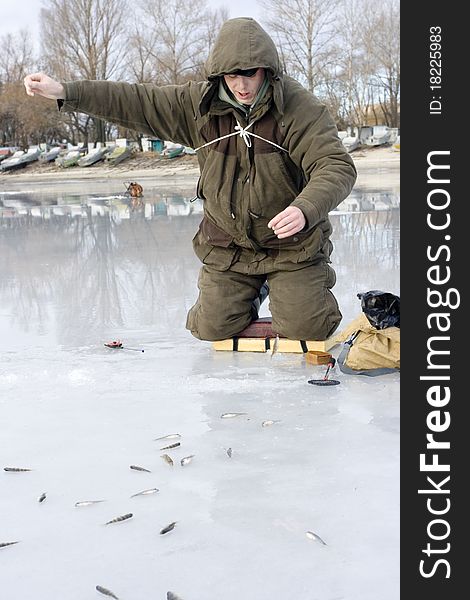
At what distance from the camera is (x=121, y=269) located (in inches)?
245

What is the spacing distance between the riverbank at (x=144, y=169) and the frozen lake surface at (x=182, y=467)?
19.7 m

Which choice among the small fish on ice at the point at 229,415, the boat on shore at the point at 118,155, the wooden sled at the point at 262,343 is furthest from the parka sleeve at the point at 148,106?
the boat on shore at the point at 118,155

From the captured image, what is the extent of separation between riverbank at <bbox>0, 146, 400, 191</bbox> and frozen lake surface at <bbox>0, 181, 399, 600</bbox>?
19.7m

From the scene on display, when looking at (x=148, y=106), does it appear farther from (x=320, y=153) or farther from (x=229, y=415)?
(x=229, y=415)

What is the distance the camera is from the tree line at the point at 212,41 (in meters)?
36.7

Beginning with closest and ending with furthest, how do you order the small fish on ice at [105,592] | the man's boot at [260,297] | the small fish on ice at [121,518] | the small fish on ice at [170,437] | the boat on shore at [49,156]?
the small fish on ice at [105,592] → the small fish on ice at [121,518] → the small fish on ice at [170,437] → the man's boot at [260,297] → the boat on shore at [49,156]

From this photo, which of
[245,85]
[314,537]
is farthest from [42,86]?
[314,537]

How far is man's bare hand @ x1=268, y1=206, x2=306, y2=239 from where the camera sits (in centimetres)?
322

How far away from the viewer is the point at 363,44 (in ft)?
121

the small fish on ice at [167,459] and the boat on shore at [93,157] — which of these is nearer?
the small fish on ice at [167,459]

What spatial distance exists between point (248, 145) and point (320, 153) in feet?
1.00

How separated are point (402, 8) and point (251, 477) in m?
1.29

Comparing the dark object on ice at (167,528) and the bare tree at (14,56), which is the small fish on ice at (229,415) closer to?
the dark object on ice at (167,528)

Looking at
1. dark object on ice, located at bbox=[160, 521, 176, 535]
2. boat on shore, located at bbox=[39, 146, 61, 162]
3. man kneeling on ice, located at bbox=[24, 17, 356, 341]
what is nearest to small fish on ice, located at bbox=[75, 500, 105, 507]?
dark object on ice, located at bbox=[160, 521, 176, 535]
